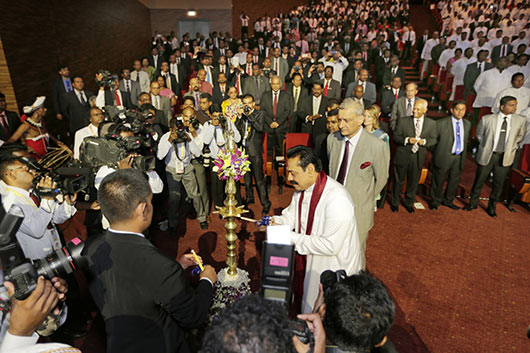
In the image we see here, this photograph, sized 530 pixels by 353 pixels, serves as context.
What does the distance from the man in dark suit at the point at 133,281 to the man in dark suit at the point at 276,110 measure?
5.12 meters

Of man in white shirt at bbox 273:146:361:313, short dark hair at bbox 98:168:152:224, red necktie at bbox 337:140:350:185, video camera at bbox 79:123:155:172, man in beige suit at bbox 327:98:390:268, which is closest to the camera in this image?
short dark hair at bbox 98:168:152:224

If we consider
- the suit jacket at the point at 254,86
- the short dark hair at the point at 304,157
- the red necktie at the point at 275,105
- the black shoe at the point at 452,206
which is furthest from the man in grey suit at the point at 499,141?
the suit jacket at the point at 254,86

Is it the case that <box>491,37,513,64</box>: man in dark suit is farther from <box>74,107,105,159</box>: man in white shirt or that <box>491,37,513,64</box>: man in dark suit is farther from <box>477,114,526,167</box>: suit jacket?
<box>74,107,105,159</box>: man in white shirt

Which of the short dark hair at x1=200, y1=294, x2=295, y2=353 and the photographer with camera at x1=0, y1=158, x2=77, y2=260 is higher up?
the short dark hair at x1=200, y1=294, x2=295, y2=353

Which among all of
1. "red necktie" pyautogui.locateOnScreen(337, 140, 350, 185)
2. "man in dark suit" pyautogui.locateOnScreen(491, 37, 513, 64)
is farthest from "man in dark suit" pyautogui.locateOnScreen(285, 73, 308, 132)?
"man in dark suit" pyautogui.locateOnScreen(491, 37, 513, 64)

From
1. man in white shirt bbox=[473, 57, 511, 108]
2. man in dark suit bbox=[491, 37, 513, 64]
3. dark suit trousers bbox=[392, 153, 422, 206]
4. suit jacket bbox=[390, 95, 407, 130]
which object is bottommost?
dark suit trousers bbox=[392, 153, 422, 206]

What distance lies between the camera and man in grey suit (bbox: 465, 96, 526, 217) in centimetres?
507

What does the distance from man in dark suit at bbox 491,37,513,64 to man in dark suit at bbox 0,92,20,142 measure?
12.7 metres

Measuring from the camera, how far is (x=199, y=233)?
509 cm

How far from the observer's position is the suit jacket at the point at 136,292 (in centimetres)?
171

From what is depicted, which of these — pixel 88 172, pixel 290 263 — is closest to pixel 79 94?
pixel 88 172

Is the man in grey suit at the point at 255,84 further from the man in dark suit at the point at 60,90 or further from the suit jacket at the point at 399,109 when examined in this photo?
the man in dark suit at the point at 60,90

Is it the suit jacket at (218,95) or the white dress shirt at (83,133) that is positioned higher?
the suit jacket at (218,95)

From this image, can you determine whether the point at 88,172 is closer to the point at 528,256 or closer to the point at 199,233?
→ the point at 199,233
